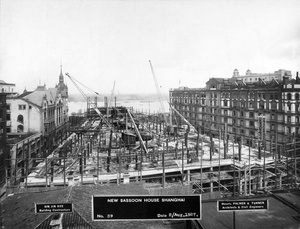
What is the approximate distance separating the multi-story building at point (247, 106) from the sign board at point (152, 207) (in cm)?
2110

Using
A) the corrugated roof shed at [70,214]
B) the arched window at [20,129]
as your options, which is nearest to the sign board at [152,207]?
the corrugated roof shed at [70,214]

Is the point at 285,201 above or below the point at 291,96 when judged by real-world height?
below

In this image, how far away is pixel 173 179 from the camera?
27.2 meters

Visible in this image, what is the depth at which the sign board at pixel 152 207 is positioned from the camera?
10.4 metres

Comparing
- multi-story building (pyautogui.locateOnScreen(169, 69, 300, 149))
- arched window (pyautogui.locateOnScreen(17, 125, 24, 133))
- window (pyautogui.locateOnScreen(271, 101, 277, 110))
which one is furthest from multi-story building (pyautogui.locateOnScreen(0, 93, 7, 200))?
window (pyautogui.locateOnScreen(271, 101, 277, 110))

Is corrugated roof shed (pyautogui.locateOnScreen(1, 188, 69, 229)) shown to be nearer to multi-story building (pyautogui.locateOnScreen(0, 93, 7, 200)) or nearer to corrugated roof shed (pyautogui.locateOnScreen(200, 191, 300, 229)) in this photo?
corrugated roof shed (pyautogui.locateOnScreen(200, 191, 300, 229))

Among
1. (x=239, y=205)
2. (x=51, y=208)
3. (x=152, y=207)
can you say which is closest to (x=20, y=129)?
(x=51, y=208)

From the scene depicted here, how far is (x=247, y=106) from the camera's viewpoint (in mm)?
43438

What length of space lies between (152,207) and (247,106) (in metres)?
36.8

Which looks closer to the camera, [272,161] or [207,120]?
[272,161]

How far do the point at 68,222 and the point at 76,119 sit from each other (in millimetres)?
43826

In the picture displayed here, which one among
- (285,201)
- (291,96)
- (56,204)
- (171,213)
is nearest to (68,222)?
(56,204)

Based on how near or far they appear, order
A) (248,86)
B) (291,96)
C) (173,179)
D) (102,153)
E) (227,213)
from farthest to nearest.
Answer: (248,86)
(291,96)
(102,153)
(173,179)
(227,213)

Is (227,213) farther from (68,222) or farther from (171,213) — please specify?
(68,222)
